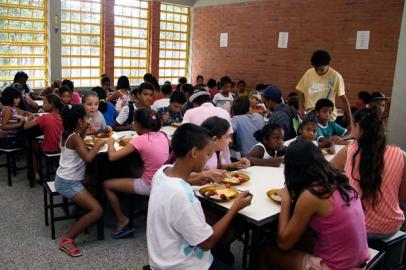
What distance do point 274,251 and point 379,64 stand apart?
5810mm

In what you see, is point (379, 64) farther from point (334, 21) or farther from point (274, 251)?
point (274, 251)

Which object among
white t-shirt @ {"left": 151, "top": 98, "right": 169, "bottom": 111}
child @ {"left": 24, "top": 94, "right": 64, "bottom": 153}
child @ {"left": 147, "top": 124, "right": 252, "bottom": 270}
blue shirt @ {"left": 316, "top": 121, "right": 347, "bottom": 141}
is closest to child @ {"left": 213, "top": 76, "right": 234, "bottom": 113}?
white t-shirt @ {"left": 151, "top": 98, "right": 169, "bottom": 111}

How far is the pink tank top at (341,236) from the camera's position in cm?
190

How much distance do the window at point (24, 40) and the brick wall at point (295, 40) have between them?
4.14 metres

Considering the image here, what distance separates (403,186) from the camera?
8.16ft

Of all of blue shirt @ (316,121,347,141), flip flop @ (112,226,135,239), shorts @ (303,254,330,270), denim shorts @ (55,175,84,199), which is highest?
blue shirt @ (316,121,347,141)

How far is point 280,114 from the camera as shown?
4309 mm

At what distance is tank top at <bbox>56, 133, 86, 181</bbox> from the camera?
328 centimetres

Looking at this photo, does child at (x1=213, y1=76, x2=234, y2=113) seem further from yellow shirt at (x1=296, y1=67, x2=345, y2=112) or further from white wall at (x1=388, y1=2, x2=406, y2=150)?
white wall at (x1=388, y1=2, x2=406, y2=150)

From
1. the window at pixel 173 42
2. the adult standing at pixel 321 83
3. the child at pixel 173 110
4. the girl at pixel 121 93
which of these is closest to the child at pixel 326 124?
the adult standing at pixel 321 83

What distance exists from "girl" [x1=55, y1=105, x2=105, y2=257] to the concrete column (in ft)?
18.2

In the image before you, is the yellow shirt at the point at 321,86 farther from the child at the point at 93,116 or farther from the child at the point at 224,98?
the child at the point at 93,116

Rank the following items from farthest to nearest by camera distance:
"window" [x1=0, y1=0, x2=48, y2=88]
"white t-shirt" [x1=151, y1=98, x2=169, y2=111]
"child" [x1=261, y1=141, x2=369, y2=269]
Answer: "window" [x1=0, y1=0, x2=48, y2=88], "white t-shirt" [x1=151, y1=98, x2=169, y2=111], "child" [x1=261, y1=141, x2=369, y2=269]

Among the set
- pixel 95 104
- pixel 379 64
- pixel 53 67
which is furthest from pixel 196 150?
pixel 53 67
